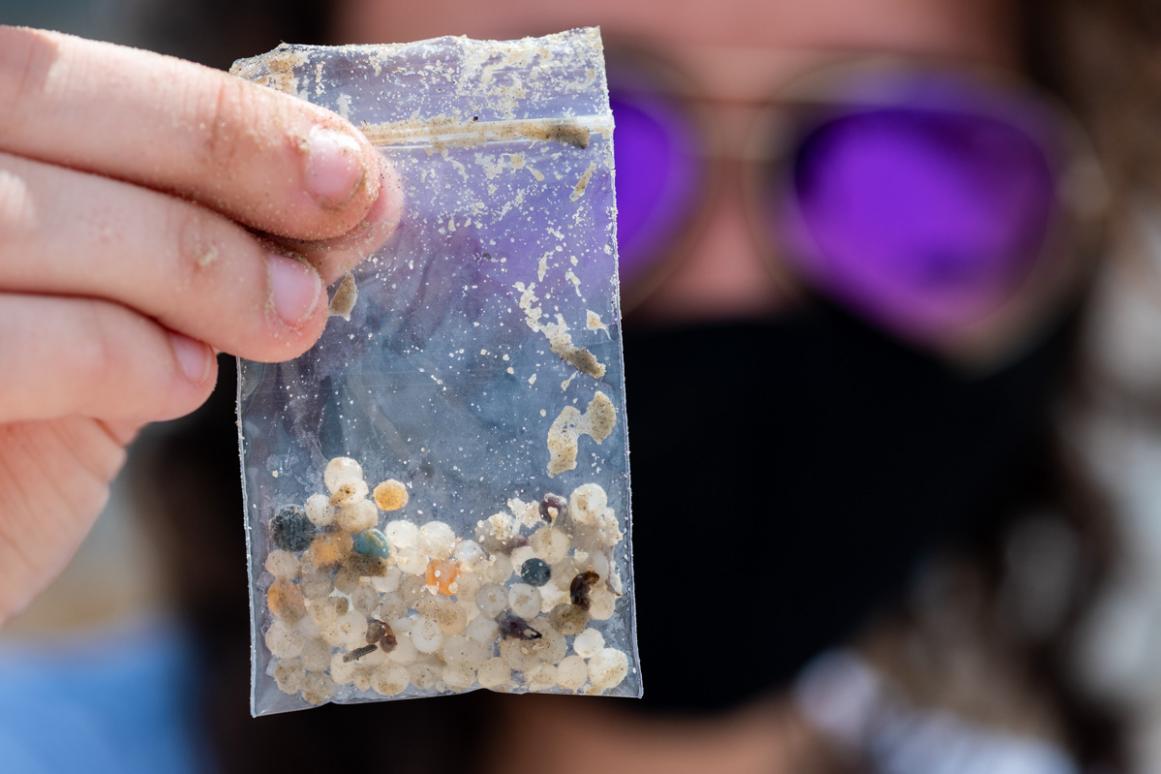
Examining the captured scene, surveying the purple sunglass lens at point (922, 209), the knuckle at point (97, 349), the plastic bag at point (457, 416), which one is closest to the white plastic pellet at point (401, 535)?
the plastic bag at point (457, 416)

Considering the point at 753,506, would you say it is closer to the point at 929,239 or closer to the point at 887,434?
the point at 887,434

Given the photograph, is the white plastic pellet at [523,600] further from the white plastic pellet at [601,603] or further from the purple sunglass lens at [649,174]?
the purple sunglass lens at [649,174]

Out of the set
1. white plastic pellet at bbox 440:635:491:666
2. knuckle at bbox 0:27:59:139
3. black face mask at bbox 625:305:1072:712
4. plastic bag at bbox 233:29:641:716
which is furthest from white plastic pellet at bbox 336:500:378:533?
black face mask at bbox 625:305:1072:712

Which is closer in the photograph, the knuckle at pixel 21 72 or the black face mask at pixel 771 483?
the knuckle at pixel 21 72

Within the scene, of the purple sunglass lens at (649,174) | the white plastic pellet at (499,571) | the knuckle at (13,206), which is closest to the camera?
the knuckle at (13,206)

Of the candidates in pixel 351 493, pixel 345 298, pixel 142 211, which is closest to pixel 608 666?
pixel 351 493

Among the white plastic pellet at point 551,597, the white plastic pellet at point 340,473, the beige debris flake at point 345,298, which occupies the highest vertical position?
the beige debris flake at point 345,298

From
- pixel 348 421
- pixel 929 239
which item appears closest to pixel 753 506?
pixel 929 239
